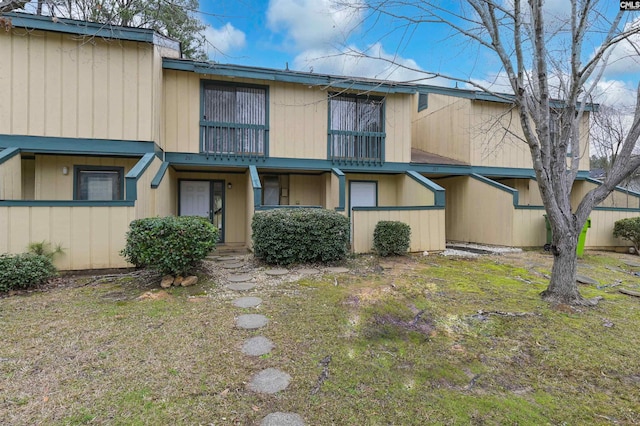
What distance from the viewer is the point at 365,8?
4777mm

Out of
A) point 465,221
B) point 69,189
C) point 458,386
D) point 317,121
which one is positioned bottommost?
point 458,386

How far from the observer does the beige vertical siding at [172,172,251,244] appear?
10.3 meters

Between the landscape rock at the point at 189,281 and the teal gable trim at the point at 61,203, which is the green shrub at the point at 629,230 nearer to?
the landscape rock at the point at 189,281

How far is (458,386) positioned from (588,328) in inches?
95.6

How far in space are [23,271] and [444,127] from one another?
43.7ft

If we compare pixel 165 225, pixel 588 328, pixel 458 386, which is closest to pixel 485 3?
pixel 588 328

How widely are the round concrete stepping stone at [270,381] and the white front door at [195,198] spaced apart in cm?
827

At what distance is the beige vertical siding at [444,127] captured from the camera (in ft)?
38.5

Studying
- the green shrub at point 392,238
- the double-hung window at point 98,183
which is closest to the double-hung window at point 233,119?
the double-hung window at point 98,183

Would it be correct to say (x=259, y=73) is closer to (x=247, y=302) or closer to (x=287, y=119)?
(x=287, y=119)

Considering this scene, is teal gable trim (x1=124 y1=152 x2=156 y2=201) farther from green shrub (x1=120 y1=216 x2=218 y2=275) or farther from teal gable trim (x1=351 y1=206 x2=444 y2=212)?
teal gable trim (x1=351 y1=206 x2=444 y2=212)

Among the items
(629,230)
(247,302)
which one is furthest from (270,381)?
(629,230)

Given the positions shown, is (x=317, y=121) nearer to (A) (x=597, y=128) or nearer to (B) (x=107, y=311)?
(B) (x=107, y=311)

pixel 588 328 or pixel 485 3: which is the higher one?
pixel 485 3
